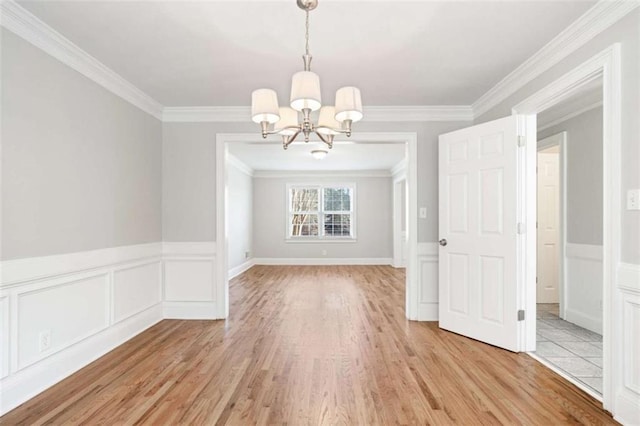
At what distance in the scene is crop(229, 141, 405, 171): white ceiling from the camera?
20.0 feet

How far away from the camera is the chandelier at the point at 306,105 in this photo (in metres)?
1.94

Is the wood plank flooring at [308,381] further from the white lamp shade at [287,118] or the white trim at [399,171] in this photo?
the white trim at [399,171]

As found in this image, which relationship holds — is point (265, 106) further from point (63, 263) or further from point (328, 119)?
point (63, 263)

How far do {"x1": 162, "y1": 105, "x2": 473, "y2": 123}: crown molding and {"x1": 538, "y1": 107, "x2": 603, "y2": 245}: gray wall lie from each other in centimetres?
117

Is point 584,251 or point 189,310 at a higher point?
point 584,251

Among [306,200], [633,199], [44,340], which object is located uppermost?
[306,200]

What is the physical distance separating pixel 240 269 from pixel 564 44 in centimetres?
678

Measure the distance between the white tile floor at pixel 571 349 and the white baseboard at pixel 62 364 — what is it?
3718 millimetres

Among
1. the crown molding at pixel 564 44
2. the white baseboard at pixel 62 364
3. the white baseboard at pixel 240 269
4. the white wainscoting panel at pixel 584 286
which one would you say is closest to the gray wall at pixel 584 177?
the white wainscoting panel at pixel 584 286

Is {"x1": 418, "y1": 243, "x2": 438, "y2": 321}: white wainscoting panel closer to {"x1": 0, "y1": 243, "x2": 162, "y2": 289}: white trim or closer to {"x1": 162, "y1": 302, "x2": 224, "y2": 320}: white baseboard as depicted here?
{"x1": 162, "y1": 302, "x2": 224, "y2": 320}: white baseboard

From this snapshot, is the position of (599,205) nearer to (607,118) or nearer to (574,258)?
(574,258)

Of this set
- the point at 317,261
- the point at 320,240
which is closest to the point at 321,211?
the point at 320,240

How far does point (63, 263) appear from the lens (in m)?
2.58

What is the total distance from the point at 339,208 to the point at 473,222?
19.4 ft
